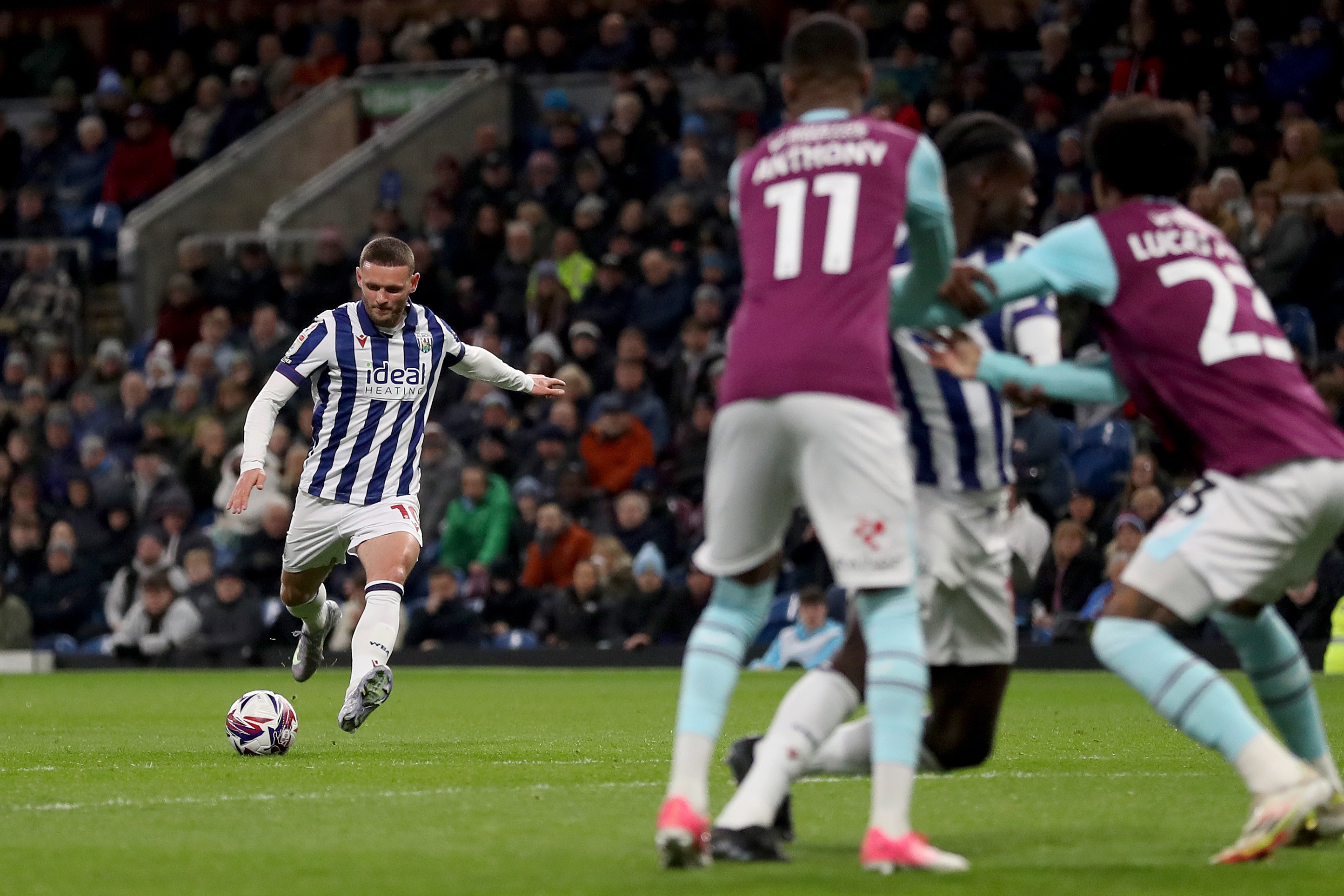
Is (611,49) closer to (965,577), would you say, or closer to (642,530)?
(642,530)

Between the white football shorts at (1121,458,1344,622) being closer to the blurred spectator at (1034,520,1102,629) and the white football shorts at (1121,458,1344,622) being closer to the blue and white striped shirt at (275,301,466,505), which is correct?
the blue and white striped shirt at (275,301,466,505)

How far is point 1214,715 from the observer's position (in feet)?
18.0

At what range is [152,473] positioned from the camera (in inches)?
817

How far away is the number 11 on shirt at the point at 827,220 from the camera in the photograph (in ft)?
17.5

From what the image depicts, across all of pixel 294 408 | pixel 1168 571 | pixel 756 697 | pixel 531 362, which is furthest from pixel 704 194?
pixel 1168 571

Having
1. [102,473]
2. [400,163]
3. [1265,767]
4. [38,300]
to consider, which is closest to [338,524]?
[1265,767]

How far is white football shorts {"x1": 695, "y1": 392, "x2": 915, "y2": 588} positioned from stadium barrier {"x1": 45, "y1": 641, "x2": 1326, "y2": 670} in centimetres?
1040

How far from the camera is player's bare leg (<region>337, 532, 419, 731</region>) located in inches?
362

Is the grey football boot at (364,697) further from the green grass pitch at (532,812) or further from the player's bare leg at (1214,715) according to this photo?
the player's bare leg at (1214,715)

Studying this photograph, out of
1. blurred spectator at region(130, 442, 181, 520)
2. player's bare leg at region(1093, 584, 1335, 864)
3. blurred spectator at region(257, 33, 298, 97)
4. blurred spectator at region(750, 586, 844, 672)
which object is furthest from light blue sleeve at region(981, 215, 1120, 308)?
blurred spectator at region(257, 33, 298, 97)

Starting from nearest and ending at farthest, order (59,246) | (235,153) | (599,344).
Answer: (599,344)
(59,246)
(235,153)

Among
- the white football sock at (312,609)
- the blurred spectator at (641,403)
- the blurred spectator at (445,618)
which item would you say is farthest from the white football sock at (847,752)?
the blurred spectator at (641,403)

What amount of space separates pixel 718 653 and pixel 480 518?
531 inches

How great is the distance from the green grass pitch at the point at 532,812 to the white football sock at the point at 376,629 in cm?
41
